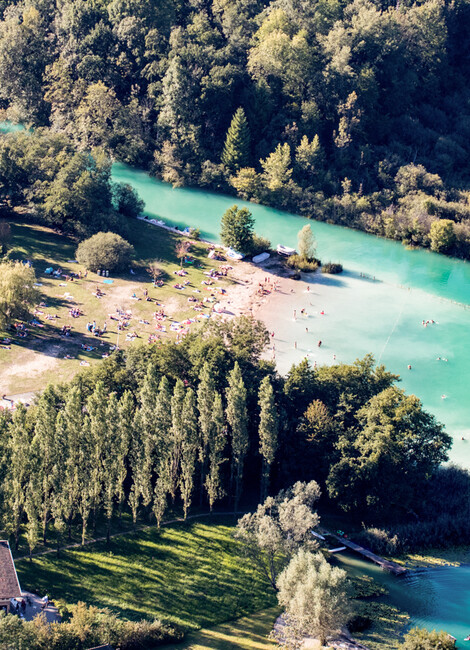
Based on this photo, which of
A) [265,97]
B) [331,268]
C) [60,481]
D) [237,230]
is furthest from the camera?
[265,97]

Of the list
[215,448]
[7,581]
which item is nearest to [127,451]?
[215,448]

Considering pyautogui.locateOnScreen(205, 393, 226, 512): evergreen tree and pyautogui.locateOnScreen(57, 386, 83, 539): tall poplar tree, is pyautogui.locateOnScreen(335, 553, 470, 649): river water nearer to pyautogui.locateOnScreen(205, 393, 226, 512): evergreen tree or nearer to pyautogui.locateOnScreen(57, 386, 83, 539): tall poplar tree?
pyautogui.locateOnScreen(205, 393, 226, 512): evergreen tree

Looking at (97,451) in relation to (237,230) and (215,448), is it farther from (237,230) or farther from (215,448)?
(237,230)

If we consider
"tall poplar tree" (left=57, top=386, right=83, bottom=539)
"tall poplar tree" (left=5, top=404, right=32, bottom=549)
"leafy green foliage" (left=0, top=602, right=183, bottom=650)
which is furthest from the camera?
"tall poplar tree" (left=57, top=386, right=83, bottom=539)

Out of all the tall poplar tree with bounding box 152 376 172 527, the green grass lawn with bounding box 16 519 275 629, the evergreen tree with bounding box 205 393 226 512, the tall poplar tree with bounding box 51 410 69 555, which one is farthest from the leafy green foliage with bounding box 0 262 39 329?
the green grass lawn with bounding box 16 519 275 629

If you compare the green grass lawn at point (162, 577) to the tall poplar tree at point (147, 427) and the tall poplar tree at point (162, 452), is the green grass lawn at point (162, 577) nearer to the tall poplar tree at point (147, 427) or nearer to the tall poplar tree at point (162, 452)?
the tall poplar tree at point (162, 452)

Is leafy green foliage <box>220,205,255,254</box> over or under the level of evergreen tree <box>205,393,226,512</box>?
over

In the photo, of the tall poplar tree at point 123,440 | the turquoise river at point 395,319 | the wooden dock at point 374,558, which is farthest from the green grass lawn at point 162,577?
the turquoise river at point 395,319

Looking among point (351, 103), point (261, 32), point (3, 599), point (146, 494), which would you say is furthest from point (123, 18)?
point (3, 599)
